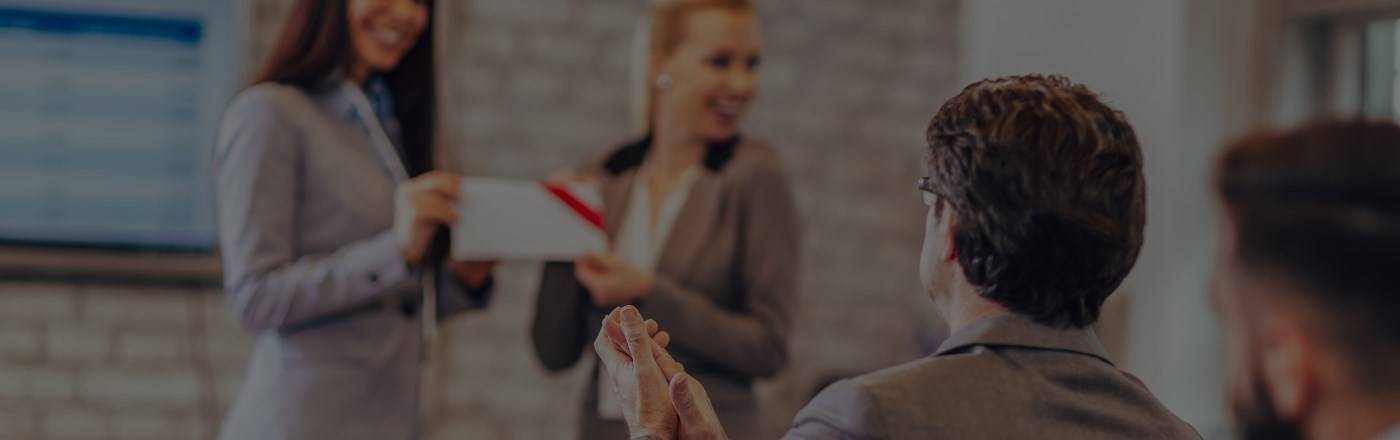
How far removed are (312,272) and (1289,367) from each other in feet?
5.06

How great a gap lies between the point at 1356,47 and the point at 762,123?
5.31 feet

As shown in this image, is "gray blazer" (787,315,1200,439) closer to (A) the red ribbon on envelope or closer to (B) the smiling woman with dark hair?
(B) the smiling woman with dark hair

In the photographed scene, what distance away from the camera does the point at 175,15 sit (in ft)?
13.1

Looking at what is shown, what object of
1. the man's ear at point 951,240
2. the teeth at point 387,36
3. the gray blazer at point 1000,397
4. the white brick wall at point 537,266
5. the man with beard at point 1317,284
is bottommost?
the white brick wall at point 537,266

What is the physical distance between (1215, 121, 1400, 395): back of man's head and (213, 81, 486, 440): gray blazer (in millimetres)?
1504

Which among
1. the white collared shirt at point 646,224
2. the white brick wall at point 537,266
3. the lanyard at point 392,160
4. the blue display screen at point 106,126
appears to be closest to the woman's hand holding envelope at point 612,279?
the white collared shirt at point 646,224

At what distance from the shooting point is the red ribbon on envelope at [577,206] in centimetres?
248

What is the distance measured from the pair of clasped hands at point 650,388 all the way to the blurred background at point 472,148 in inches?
92.6

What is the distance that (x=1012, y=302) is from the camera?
4.73 feet

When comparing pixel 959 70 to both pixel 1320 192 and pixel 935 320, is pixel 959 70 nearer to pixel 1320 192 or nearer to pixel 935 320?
pixel 935 320

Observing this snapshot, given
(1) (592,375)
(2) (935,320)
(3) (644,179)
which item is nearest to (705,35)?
(3) (644,179)

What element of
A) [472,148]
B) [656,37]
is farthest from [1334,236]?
[472,148]

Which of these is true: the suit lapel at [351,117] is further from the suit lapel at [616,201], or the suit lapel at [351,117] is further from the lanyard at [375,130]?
the suit lapel at [616,201]

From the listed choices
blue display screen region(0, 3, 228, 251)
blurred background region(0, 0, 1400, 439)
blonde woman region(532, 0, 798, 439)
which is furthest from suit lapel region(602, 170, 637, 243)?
blue display screen region(0, 3, 228, 251)
